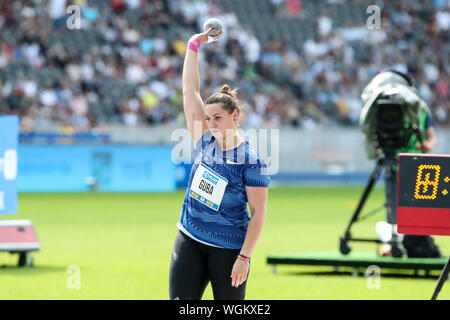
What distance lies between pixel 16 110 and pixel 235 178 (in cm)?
2232

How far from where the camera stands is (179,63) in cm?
3347

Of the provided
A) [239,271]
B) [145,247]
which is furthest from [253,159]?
[145,247]

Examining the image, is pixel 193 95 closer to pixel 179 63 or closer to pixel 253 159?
pixel 253 159

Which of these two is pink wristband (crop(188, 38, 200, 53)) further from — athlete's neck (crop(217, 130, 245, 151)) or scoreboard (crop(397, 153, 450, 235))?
scoreboard (crop(397, 153, 450, 235))

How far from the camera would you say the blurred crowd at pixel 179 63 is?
2955 centimetres

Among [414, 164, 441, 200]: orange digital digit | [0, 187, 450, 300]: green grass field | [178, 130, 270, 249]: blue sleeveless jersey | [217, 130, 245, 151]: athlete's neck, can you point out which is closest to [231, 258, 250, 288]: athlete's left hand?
[178, 130, 270, 249]: blue sleeveless jersey

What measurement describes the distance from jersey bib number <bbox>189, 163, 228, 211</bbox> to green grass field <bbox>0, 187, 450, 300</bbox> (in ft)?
13.1

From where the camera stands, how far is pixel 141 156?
28562 millimetres

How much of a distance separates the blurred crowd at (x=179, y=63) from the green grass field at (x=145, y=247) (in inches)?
162

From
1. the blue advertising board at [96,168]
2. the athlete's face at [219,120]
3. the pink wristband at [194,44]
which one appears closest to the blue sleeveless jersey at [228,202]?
the athlete's face at [219,120]

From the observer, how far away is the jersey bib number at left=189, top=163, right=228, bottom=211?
654 centimetres

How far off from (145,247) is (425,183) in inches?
341

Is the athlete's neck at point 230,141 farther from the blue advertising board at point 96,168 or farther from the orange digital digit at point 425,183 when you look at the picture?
the blue advertising board at point 96,168
